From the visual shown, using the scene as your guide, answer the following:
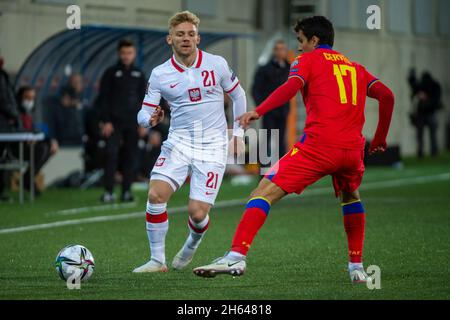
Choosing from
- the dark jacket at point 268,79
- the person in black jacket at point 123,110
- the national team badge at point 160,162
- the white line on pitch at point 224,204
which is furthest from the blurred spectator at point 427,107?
the national team badge at point 160,162

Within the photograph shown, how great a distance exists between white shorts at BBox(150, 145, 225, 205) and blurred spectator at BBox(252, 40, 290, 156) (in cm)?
927

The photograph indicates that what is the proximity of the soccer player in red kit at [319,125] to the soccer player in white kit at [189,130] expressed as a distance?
40.2 inches

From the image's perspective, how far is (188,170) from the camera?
30.8ft

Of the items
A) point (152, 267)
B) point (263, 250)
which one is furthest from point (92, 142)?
point (152, 267)

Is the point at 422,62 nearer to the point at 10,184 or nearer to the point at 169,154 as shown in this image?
the point at 10,184

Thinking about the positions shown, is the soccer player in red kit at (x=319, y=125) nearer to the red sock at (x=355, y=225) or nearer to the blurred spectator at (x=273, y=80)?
the red sock at (x=355, y=225)

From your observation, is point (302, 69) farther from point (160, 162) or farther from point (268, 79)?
point (268, 79)

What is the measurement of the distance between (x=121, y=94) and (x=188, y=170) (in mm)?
7722

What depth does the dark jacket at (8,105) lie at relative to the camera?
16.8 meters

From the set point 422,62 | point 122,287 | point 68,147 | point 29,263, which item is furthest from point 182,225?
point 422,62

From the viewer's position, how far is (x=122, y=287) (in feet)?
26.7

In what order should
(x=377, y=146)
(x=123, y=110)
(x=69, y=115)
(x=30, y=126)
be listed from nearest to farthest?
(x=377, y=146), (x=123, y=110), (x=30, y=126), (x=69, y=115)

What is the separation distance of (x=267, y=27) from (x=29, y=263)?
21.6 meters

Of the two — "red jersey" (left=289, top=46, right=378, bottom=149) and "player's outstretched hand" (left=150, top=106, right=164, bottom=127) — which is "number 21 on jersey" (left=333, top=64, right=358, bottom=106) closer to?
"red jersey" (left=289, top=46, right=378, bottom=149)
